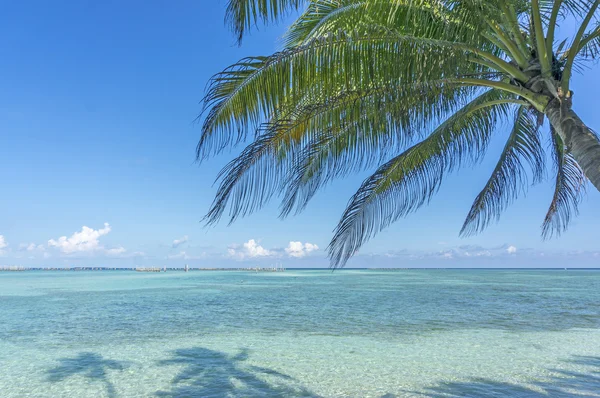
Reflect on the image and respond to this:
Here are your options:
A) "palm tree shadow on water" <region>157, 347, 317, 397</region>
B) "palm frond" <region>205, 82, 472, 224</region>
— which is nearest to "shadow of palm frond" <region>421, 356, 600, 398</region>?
"palm tree shadow on water" <region>157, 347, 317, 397</region>

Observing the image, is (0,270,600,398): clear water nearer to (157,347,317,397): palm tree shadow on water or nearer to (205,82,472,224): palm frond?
(157,347,317,397): palm tree shadow on water

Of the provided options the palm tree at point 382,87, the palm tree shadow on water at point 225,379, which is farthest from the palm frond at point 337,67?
the palm tree shadow on water at point 225,379

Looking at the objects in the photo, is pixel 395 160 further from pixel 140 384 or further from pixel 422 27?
pixel 140 384

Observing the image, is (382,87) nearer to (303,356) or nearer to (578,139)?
(578,139)

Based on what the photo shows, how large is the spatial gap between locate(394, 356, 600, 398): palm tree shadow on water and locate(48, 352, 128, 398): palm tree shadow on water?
4895mm

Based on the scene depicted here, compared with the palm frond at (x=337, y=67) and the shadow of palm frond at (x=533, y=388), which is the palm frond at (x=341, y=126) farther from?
the shadow of palm frond at (x=533, y=388)

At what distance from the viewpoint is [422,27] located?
3266mm

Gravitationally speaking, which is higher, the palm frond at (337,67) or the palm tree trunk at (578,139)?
the palm frond at (337,67)

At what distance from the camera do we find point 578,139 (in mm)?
2496

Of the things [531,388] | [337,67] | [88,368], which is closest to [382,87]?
[337,67]

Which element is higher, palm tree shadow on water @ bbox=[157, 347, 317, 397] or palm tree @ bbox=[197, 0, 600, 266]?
palm tree @ bbox=[197, 0, 600, 266]

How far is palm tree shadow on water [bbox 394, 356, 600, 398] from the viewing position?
5719 mm

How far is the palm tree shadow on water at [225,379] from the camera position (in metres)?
6.02

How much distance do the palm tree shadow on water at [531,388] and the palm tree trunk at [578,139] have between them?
4.48 metres
